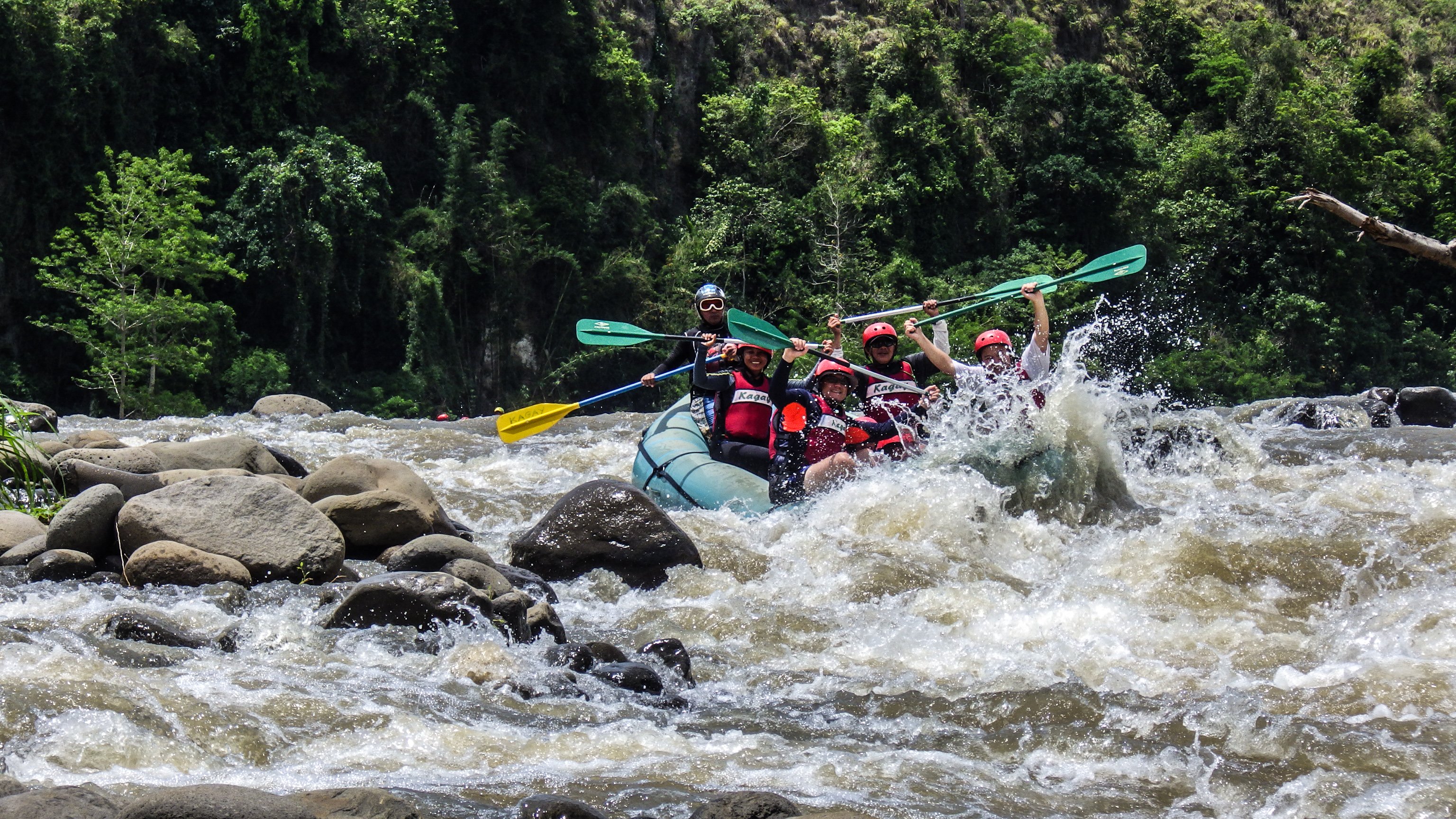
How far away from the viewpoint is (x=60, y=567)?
17.1 ft

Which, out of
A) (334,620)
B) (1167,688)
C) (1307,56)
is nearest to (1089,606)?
(1167,688)

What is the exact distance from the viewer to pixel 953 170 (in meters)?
23.8

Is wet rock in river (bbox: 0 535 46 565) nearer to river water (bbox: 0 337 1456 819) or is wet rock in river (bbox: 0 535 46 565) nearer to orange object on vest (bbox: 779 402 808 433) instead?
river water (bbox: 0 337 1456 819)

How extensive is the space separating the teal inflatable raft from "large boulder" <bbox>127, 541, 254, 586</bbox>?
9.38 ft

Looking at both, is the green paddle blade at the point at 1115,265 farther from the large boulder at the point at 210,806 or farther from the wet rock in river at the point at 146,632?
the large boulder at the point at 210,806

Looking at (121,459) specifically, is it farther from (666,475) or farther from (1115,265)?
(1115,265)

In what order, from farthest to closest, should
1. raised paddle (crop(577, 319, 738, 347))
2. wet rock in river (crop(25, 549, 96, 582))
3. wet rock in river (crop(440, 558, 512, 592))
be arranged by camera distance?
raised paddle (crop(577, 319, 738, 347)) < wet rock in river (crop(25, 549, 96, 582)) < wet rock in river (crop(440, 558, 512, 592))

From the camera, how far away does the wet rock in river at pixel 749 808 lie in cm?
296

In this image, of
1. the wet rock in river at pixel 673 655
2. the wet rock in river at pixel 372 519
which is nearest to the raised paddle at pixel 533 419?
the wet rock in river at pixel 372 519

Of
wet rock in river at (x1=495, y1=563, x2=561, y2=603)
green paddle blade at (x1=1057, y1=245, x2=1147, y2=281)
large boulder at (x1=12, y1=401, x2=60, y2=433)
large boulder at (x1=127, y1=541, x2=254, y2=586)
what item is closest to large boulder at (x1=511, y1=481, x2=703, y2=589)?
wet rock in river at (x1=495, y1=563, x2=561, y2=603)

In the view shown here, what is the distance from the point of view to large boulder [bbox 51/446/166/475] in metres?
6.64

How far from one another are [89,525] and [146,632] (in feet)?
4.40

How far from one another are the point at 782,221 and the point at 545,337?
4386 millimetres

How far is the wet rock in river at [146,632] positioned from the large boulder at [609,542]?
1839 mm
